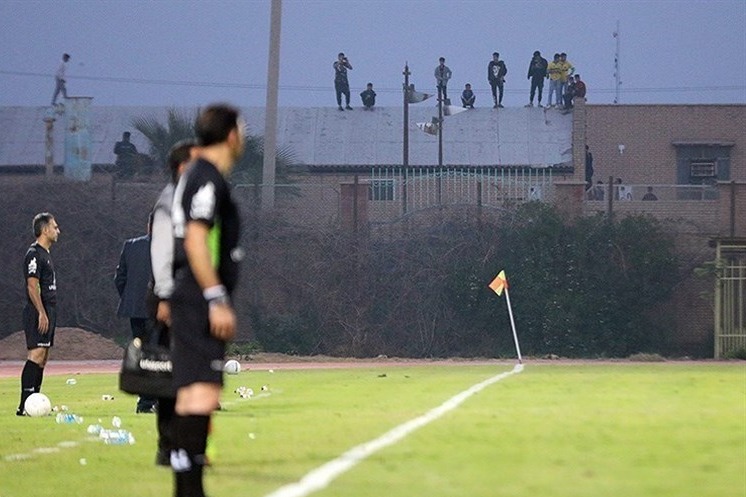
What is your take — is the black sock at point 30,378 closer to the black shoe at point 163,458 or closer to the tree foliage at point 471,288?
the black shoe at point 163,458

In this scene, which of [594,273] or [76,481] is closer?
[76,481]

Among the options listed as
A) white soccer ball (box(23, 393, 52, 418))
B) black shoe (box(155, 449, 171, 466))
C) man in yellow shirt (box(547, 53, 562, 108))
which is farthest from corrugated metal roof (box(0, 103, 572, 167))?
black shoe (box(155, 449, 171, 466))

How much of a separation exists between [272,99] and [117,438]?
99.2 feet

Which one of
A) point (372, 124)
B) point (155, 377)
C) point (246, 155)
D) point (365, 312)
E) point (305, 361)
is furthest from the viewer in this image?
point (372, 124)

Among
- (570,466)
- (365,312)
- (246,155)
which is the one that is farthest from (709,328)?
(570,466)

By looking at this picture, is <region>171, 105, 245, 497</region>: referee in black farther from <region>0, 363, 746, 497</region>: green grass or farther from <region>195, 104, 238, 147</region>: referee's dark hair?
<region>0, 363, 746, 497</region>: green grass

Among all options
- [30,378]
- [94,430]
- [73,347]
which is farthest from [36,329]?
[73,347]

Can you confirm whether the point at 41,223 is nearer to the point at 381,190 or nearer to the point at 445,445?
the point at 445,445

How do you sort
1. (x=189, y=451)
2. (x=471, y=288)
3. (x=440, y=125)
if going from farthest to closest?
1. (x=440, y=125)
2. (x=471, y=288)
3. (x=189, y=451)

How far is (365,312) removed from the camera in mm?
39062

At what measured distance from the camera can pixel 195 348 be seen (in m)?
7.84

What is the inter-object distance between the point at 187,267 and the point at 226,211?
0.33m

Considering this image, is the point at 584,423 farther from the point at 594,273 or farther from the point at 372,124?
the point at 372,124

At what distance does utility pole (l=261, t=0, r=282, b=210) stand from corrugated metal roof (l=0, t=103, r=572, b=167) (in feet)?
63.8
